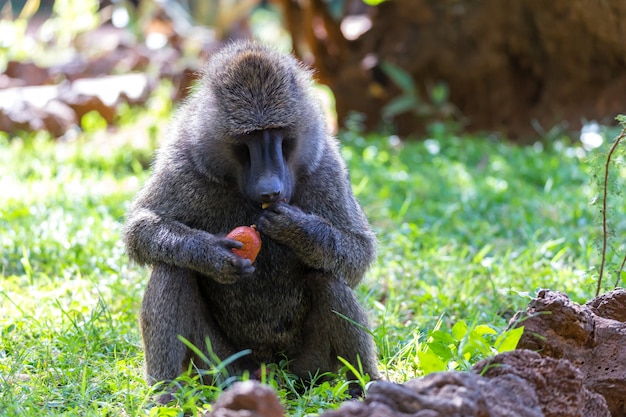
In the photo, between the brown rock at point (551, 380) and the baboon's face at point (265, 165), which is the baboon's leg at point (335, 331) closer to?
the baboon's face at point (265, 165)

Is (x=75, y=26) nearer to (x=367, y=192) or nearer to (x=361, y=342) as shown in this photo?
(x=367, y=192)

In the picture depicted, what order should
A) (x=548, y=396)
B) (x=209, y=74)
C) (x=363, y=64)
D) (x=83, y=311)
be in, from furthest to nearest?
(x=363, y=64) → (x=83, y=311) → (x=209, y=74) → (x=548, y=396)

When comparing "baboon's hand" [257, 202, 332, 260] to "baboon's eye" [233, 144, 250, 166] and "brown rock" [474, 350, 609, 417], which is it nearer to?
"baboon's eye" [233, 144, 250, 166]

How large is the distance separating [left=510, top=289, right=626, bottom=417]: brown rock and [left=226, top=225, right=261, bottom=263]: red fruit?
1.07 m

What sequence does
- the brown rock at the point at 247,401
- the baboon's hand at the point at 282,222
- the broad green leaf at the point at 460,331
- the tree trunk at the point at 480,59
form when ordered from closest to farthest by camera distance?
the brown rock at the point at 247,401 < the broad green leaf at the point at 460,331 < the baboon's hand at the point at 282,222 < the tree trunk at the point at 480,59

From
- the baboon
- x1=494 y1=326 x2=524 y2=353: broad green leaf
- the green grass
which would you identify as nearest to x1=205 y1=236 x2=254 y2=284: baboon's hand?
the baboon

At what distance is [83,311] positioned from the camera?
4301mm

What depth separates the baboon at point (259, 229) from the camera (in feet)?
11.3

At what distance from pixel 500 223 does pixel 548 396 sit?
11.5 ft

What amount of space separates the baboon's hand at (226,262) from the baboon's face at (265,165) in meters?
0.21

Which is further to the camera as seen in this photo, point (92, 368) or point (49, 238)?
point (49, 238)

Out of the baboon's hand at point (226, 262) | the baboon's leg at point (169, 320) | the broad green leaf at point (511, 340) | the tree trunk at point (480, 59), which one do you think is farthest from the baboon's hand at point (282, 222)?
the tree trunk at point (480, 59)

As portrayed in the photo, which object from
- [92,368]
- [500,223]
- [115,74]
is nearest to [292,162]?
[92,368]

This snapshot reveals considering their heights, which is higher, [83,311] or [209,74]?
[209,74]
